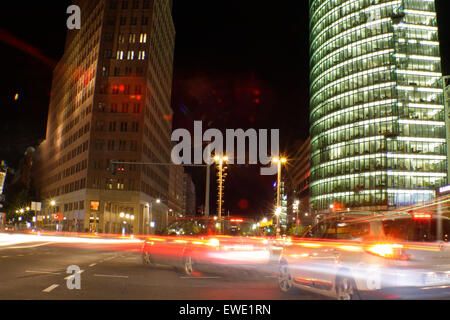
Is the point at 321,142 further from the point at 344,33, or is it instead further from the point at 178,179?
Answer: the point at 178,179

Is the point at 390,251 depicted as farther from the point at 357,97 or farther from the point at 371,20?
the point at 371,20

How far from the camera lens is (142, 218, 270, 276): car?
13.3 meters

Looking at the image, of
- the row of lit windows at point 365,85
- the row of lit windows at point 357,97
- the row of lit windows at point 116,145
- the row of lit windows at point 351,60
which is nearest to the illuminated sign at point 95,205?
the row of lit windows at point 116,145

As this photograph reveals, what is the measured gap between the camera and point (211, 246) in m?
13.3

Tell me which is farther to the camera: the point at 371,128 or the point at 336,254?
the point at 371,128

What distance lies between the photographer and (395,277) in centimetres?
704

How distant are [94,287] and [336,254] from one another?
5.34 meters

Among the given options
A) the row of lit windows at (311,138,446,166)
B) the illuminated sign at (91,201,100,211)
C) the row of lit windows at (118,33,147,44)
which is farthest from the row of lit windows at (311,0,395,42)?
the illuminated sign at (91,201,100,211)

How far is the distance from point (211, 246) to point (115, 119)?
64.1 m

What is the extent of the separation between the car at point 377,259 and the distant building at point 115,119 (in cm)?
6352

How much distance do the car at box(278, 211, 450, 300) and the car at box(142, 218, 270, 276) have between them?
3932mm

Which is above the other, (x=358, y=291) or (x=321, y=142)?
(x=321, y=142)

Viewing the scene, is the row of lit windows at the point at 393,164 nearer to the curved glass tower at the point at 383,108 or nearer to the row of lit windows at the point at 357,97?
the curved glass tower at the point at 383,108
